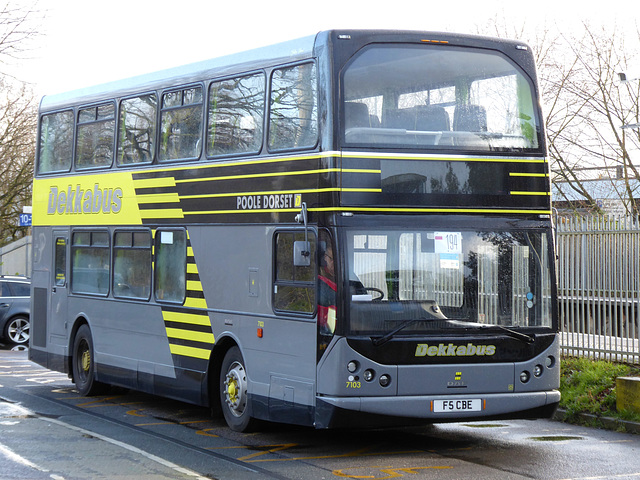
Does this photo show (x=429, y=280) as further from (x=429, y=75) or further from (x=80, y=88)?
(x=80, y=88)

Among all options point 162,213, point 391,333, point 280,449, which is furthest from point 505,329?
point 162,213

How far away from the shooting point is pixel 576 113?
84.7 feet

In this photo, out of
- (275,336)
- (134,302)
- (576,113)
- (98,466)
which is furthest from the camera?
(576,113)

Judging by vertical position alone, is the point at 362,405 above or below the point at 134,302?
below

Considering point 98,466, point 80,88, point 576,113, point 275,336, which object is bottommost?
point 98,466

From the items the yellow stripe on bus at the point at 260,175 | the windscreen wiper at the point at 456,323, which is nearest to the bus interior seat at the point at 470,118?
the yellow stripe on bus at the point at 260,175

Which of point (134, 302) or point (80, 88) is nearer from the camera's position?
point (134, 302)

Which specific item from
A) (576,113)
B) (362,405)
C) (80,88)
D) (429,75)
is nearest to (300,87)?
(429,75)

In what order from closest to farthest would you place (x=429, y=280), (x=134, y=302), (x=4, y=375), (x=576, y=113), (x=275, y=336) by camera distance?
(x=429, y=280)
(x=275, y=336)
(x=134, y=302)
(x=4, y=375)
(x=576, y=113)

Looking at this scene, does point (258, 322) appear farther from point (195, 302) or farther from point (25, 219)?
point (25, 219)

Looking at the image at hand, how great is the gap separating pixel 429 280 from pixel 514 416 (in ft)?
5.28

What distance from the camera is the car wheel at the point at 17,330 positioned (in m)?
24.2

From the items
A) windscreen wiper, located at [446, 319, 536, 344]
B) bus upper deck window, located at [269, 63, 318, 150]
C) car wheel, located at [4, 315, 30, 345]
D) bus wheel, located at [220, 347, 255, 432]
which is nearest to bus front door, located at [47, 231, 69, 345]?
bus wheel, located at [220, 347, 255, 432]

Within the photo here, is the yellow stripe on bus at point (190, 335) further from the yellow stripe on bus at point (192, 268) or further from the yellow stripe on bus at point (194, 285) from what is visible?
the yellow stripe on bus at point (192, 268)
